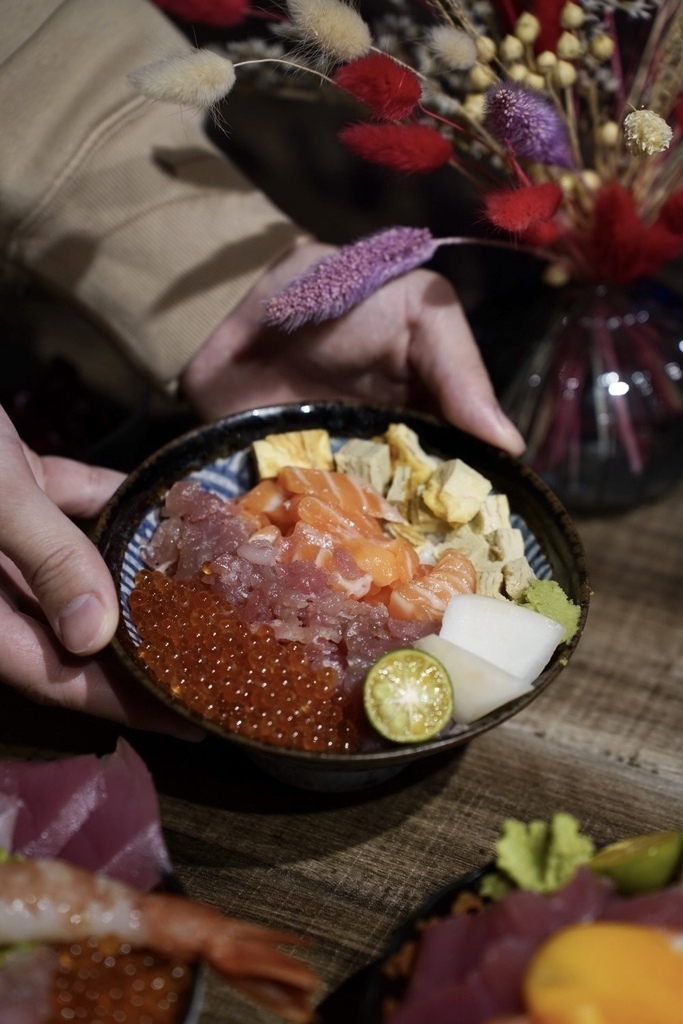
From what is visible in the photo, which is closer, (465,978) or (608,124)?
(465,978)

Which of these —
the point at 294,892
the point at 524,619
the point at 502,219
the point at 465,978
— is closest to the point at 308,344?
the point at 502,219

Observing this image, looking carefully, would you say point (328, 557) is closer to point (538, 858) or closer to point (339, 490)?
point (339, 490)

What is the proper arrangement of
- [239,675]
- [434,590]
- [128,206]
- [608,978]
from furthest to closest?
[128,206] < [434,590] < [239,675] < [608,978]

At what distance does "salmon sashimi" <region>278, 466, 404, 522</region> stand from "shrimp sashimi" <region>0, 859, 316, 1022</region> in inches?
24.7

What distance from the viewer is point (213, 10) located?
137cm

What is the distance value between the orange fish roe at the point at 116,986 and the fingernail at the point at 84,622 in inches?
12.9

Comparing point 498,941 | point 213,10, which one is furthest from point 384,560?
point 213,10

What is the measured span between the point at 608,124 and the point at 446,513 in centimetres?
70

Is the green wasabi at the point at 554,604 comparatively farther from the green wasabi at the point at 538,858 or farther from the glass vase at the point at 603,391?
the glass vase at the point at 603,391

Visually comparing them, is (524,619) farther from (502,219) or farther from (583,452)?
(583,452)

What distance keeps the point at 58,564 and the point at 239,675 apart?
26 centimetres

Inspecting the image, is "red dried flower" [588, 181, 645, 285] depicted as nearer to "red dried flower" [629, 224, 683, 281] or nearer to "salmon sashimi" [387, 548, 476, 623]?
"red dried flower" [629, 224, 683, 281]

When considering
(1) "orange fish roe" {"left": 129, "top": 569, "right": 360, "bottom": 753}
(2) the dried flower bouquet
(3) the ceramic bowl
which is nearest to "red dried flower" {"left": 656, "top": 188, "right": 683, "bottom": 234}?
(2) the dried flower bouquet

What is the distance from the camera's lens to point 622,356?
1.75 meters
